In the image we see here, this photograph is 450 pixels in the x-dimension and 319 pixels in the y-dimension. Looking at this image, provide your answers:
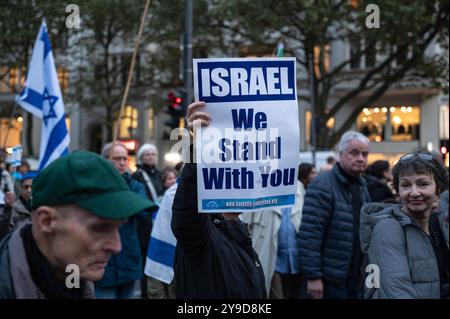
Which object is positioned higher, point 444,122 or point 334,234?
point 444,122

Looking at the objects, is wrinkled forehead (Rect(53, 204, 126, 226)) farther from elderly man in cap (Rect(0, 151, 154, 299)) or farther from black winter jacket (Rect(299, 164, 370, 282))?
black winter jacket (Rect(299, 164, 370, 282))

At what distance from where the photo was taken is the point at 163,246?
227 inches

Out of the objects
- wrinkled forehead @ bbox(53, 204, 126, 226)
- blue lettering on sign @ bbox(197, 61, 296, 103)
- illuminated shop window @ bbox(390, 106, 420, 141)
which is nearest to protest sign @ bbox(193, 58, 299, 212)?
blue lettering on sign @ bbox(197, 61, 296, 103)

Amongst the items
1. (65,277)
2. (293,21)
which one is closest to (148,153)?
(65,277)

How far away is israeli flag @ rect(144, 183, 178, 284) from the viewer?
18.8ft

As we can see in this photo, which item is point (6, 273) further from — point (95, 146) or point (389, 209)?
point (95, 146)

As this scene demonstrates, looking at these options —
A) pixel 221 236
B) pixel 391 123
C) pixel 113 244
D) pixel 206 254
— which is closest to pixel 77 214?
pixel 113 244

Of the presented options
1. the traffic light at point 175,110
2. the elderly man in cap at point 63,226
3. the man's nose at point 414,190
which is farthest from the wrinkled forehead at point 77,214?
the traffic light at point 175,110

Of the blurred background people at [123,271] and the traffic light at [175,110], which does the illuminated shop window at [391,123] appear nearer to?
the traffic light at [175,110]

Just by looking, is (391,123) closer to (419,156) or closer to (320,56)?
(320,56)

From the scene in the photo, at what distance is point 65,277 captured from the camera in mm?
2084

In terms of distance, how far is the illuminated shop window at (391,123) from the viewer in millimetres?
32375

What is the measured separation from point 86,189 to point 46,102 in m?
4.90
